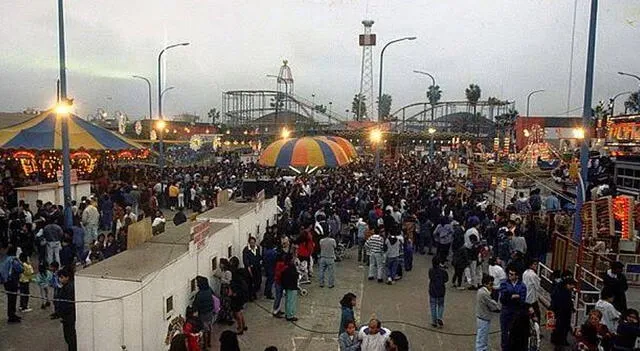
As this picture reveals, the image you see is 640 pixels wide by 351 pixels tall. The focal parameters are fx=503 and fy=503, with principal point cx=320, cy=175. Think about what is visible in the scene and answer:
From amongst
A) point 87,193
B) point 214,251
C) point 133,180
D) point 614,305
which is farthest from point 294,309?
point 133,180

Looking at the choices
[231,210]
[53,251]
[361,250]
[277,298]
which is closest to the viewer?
[277,298]

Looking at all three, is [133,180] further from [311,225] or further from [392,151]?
[392,151]

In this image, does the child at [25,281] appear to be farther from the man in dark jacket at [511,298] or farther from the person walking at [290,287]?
the man in dark jacket at [511,298]

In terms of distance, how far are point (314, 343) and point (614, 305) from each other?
4.96 meters

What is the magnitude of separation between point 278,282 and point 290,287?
0.27 meters

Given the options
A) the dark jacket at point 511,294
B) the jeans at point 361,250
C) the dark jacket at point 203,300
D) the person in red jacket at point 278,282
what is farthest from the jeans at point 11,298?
the jeans at point 361,250

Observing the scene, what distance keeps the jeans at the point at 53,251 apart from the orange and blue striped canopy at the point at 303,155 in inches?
315

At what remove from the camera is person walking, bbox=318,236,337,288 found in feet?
37.2

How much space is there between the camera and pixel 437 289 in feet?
30.2

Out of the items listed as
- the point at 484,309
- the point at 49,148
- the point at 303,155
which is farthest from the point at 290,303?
the point at 49,148

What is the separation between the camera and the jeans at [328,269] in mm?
11617

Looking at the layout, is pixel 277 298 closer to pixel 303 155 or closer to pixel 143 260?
pixel 143 260

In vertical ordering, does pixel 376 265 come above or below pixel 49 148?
below

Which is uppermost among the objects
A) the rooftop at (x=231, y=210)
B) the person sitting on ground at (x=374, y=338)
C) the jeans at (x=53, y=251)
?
the rooftop at (x=231, y=210)
